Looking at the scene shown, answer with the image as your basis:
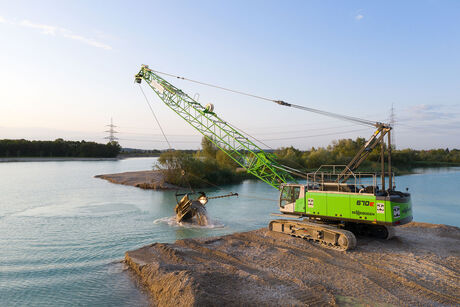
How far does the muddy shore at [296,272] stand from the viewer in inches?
247

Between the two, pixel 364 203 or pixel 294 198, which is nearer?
pixel 364 203

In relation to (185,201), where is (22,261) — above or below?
below

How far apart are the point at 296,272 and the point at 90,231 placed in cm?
1016

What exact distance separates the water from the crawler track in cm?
344

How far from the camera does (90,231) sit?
14.0 m

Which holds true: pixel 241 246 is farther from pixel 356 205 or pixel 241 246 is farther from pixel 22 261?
pixel 22 261

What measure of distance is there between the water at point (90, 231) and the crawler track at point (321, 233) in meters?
3.44

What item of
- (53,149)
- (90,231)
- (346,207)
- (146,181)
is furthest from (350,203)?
(53,149)

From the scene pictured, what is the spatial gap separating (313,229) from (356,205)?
1682 mm

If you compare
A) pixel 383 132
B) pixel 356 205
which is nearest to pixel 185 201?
pixel 356 205

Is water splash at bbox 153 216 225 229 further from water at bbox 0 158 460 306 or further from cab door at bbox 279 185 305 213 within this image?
cab door at bbox 279 185 305 213

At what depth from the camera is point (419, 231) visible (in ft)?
40.4

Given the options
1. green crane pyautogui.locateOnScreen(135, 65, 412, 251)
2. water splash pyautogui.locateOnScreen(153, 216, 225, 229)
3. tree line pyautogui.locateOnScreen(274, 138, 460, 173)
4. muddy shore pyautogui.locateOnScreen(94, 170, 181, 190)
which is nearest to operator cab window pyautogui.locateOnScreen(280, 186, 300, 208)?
green crane pyautogui.locateOnScreen(135, 65, 412, 251)

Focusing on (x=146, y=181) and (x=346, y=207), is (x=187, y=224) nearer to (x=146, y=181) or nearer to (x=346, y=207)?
(x=346, y=207)
